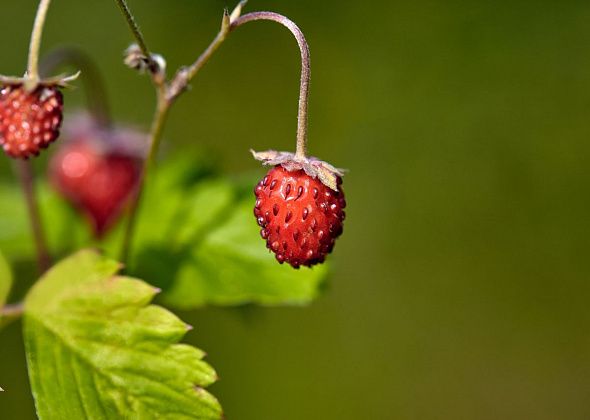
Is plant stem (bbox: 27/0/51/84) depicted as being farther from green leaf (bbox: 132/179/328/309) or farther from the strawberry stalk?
green leaf (bbox: 132/179/328/309)

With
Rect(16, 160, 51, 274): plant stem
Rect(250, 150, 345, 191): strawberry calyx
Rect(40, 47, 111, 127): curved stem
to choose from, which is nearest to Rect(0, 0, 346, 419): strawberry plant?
Rect(250, 150, 345, 191): strawberry calyx

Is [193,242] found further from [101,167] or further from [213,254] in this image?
[101,167]

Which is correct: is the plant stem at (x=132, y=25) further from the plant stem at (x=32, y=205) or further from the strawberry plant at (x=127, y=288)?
the plant stem at (x=32, y=205)

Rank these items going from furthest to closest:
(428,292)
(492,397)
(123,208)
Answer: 1. (428,292)
2. (492,397)
3. (123,208)

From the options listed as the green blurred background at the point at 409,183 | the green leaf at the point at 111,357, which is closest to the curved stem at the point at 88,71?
the green leaf at the point at 111,357

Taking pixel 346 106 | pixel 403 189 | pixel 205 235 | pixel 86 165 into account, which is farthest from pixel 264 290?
pixel 346 106

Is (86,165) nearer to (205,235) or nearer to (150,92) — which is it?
(205,235)
